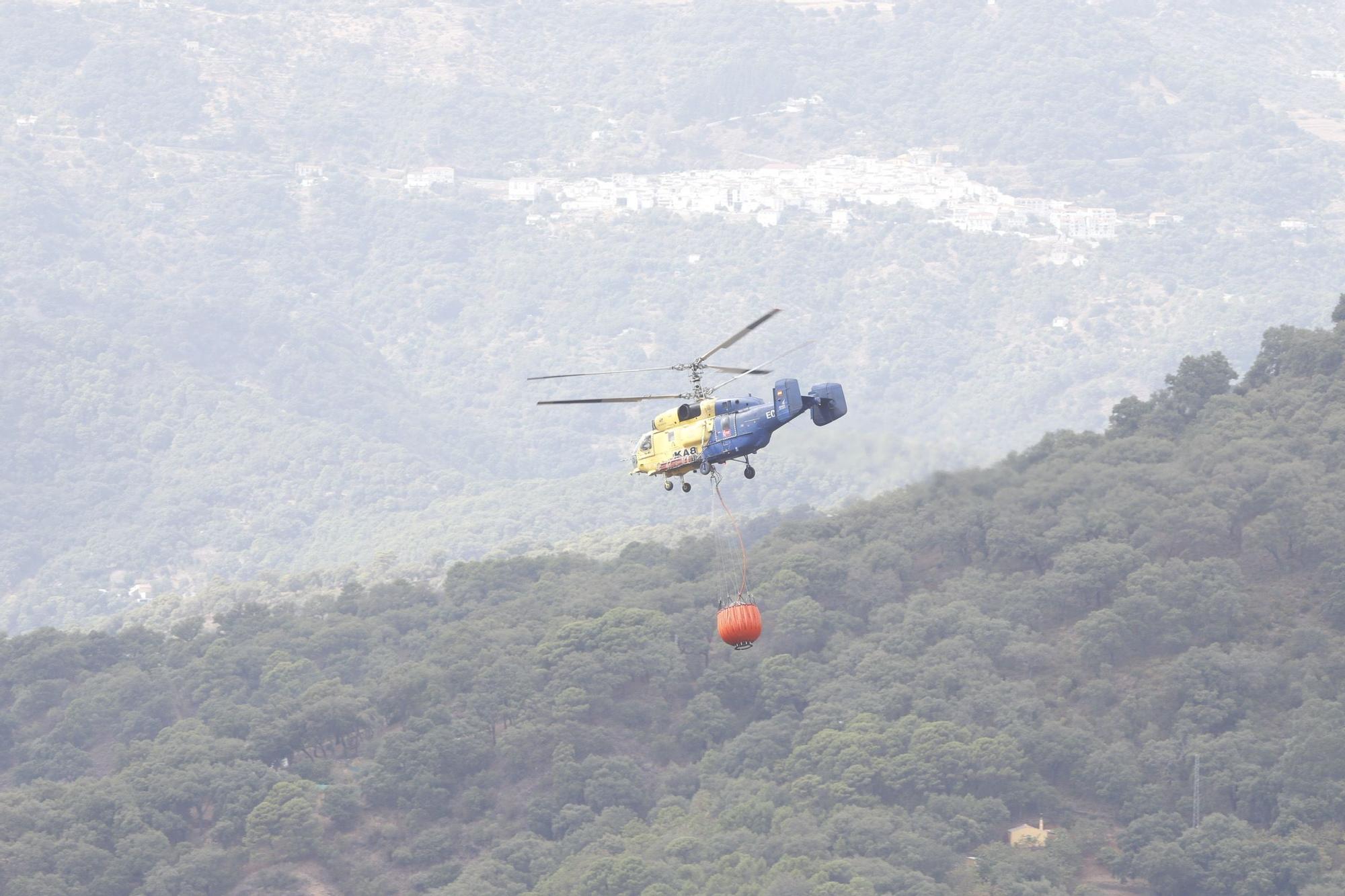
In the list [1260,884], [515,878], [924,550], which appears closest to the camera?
[1260,884]

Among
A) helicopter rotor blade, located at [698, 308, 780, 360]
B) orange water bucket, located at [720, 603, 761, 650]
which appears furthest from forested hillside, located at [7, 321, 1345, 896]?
helicopter rotor blade, located at [698, 308, 780, 360]

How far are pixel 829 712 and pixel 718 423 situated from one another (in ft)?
215

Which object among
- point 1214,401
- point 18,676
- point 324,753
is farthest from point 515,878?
point 1214,401

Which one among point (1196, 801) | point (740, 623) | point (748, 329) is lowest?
point (1196, 801)

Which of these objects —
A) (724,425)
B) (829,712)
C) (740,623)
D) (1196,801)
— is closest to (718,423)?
(724,425)

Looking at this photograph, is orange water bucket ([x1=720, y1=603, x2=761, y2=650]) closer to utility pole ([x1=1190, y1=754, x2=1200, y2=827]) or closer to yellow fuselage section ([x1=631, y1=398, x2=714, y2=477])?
yellow fuselage section ([x1=631, y1=398, x2=714, y2=477])

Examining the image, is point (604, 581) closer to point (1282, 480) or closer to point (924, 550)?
point (924, 550)

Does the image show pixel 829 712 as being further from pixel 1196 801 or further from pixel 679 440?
pixel 679 440

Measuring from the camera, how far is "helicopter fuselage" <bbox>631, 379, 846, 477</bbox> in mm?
68562

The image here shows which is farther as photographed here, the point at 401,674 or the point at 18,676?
the point at 18,676

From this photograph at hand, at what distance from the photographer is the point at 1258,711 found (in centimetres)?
12775

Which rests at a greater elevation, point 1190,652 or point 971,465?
point 971,465

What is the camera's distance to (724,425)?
229ft

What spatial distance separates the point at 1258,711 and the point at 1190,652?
475 cm
